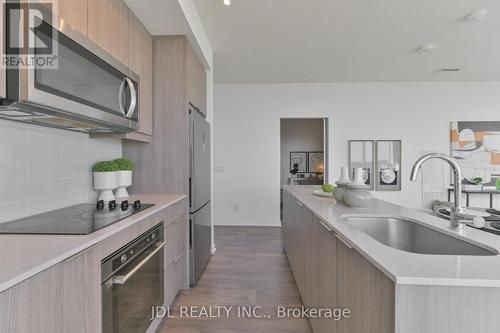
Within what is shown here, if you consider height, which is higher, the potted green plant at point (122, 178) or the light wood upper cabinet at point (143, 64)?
the light wood upper cabinet at point (143, 64)

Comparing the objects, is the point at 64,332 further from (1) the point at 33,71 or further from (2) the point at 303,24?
(2) the point at 303,24

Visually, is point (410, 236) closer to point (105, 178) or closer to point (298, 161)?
point (105, 178)

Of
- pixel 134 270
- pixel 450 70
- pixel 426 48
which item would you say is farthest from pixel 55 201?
pixel 450 70

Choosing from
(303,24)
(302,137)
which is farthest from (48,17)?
(302,137)

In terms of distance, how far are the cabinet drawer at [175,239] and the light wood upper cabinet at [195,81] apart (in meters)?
1.16

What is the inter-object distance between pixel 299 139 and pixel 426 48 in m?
4.35

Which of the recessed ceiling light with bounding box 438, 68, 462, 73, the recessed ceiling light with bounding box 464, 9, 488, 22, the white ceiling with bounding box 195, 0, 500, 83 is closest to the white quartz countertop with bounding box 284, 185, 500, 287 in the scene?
the white ceiling with bounding box 195, 0, 500, 83

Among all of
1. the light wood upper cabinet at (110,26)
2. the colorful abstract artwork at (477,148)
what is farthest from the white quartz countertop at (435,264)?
the colorful abstract artwork at (477,148)

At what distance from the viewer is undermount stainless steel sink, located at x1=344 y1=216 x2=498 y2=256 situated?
113 cm

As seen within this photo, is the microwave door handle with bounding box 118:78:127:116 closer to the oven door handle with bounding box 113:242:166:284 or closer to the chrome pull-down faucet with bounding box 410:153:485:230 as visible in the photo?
the oven door handle with bounding box 113:242:166:284

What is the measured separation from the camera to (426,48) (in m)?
3.32

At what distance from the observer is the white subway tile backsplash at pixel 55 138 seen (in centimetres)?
146

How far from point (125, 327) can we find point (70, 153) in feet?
3.98

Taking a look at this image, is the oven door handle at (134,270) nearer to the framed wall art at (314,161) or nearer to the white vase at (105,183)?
the white vase at (105,183)
